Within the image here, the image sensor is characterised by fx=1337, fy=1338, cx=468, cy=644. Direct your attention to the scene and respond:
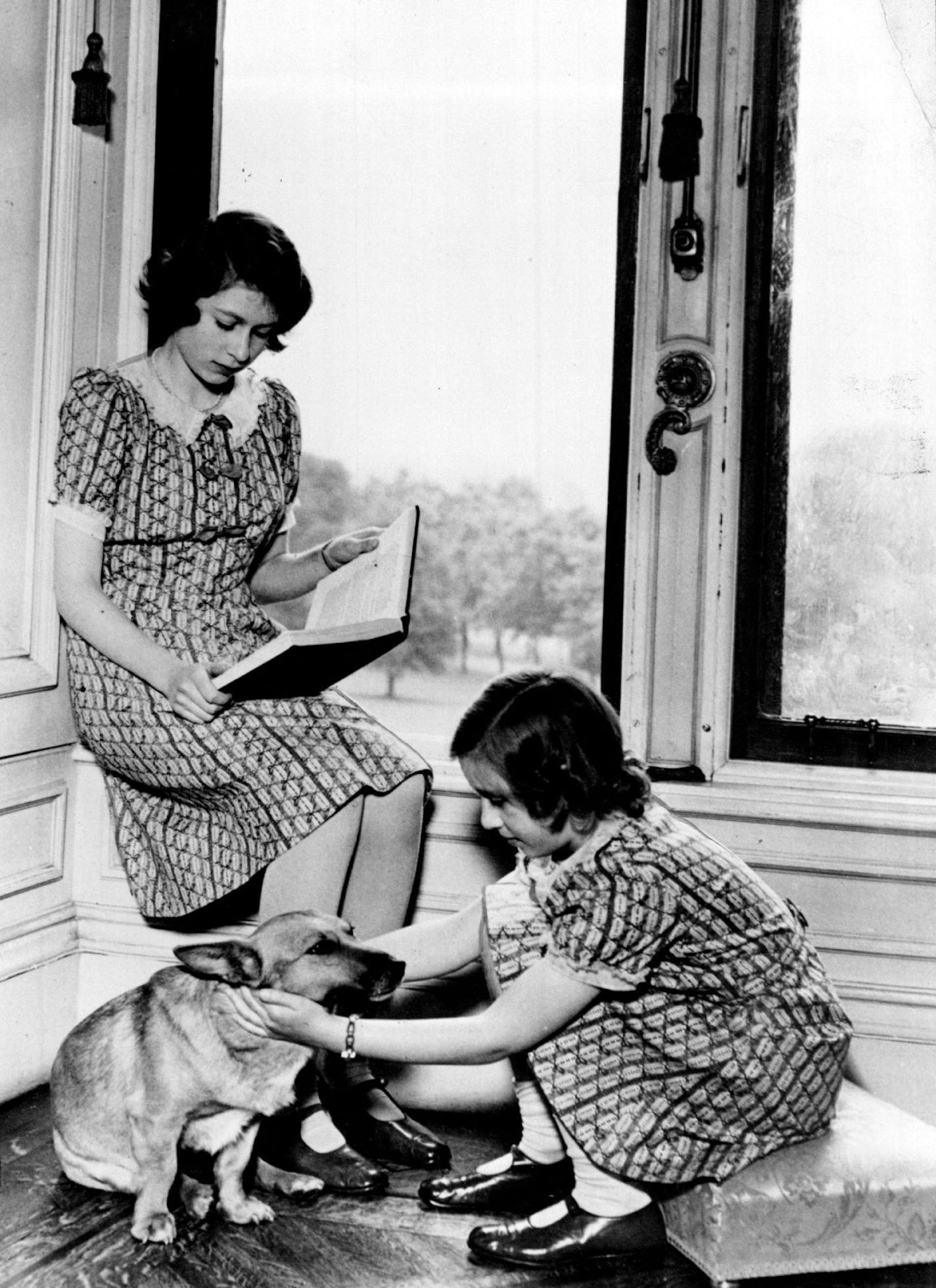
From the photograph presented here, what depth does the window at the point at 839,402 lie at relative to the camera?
2.48m

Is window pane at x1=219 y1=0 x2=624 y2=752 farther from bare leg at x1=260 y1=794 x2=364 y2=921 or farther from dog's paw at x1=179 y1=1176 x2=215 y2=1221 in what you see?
dog's paw at x1=179 y1=1176 x2=215 y2=1221

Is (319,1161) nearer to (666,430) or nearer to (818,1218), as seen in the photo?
(818,1218)

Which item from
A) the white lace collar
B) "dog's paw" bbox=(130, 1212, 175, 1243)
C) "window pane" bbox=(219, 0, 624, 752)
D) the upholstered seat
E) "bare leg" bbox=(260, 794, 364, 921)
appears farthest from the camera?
"window pane" bbox=(219, 0, 624, 752)

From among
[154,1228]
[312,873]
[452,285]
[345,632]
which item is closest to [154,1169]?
[154,1228]

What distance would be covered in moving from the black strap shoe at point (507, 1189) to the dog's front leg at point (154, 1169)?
40 centimetres

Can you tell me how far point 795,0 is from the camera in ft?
8.20

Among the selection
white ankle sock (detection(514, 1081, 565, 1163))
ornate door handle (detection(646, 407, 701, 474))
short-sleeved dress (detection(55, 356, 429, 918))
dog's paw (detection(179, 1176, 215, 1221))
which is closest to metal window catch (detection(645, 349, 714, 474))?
ornate door handle (detection(646, 407, 701, 474))

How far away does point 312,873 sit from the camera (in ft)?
7.26

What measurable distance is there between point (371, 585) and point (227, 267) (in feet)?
1.99

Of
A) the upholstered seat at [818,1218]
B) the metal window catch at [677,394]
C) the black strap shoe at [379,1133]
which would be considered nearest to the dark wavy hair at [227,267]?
the metal window catch at [677,394]

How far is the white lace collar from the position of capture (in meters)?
2.40

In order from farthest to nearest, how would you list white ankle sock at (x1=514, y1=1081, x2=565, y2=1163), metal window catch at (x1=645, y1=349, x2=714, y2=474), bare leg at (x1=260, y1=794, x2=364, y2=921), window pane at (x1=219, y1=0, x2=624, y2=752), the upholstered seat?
window pane at (x1=219, y1=0, x2=624, y2=752) → metal window catch at (x1=645, y1=349, x2=714, y2=474) → bare leg at (x1=260, y1=794, x2=364, y2=921) → white ankle sock at (x1=514, y1=1081, x2=565, y2=1163) → the upholstered seat

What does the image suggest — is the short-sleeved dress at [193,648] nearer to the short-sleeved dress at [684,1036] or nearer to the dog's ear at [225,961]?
the dog's ear at [225,961]

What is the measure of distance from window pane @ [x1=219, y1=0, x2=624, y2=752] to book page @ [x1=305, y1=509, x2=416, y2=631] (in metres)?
0.42
